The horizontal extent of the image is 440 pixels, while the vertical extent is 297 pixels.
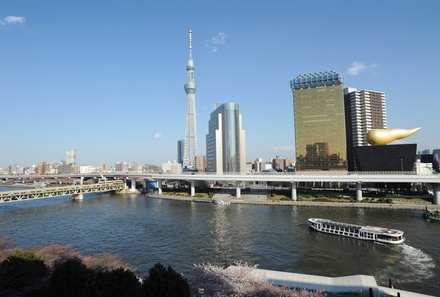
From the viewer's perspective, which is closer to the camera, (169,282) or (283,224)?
(169,282)

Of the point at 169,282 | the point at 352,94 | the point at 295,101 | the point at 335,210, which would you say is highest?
the point at 352,94

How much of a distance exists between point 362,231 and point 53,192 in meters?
87.4

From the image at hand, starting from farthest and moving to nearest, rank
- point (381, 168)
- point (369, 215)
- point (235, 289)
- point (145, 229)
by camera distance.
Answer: point (381, 168) < point (369, 215) < point (145, 229) < point (235, 289)

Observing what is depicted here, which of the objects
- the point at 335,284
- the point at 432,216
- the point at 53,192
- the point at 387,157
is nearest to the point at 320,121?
the point at 387,157

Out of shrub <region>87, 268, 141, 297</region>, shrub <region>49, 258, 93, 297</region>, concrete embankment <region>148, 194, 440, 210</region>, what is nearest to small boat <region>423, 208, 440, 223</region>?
concrete embankment <region>148, 194, 440, 210</region>

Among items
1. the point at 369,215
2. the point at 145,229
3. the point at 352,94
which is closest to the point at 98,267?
the point at 145,229

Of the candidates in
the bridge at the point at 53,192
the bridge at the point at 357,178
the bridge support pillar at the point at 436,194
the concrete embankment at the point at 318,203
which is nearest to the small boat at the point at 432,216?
the concrete embankment at the point at 318,203

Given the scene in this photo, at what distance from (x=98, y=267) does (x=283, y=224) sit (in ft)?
113

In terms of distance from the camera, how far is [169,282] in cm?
1524

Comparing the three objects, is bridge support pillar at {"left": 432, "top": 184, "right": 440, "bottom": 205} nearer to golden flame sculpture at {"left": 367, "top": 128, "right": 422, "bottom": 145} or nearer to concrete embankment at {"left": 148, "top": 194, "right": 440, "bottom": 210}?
concrete embankment at {"left": 148, "top": 194, "right": 440, "bottom": 210}

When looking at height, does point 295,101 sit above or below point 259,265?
above

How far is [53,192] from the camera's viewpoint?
95.4 meters

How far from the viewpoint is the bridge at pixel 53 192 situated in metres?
83.5

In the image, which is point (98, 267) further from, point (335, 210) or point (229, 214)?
point (335, 210)
